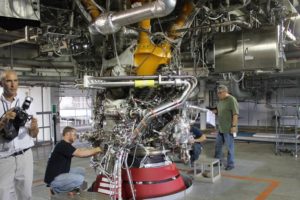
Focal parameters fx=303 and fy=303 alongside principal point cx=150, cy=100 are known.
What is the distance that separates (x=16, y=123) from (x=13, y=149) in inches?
10.1

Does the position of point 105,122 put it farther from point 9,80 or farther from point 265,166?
point 265,166

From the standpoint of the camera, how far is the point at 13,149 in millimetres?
2814

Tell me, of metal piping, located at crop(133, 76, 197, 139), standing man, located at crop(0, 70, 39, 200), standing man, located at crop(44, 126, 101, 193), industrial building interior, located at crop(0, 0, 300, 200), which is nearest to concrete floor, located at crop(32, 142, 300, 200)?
industrial building interior, located at crop(0, 0, 300, 200)

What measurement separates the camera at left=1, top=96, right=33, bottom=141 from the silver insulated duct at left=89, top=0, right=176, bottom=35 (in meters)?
1.16

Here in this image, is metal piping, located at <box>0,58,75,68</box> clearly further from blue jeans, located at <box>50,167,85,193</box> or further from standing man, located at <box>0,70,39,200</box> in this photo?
blue jeans, located at <box>50,167,85,193</box>

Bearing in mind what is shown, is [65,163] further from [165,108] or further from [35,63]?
[35,63]

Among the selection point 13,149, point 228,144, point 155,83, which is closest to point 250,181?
point 228,144

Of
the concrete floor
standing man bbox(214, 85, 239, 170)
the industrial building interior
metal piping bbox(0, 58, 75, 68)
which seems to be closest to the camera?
the industrial building interior

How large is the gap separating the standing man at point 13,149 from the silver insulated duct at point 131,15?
3.50 feet

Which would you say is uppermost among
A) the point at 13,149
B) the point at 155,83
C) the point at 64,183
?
the point at 155,83

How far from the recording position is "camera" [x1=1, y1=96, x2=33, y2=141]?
270 cm

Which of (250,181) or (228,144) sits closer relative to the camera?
(250,181)

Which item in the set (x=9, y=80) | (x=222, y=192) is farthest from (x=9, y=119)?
(x=222, y=192)

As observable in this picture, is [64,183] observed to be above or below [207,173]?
above
